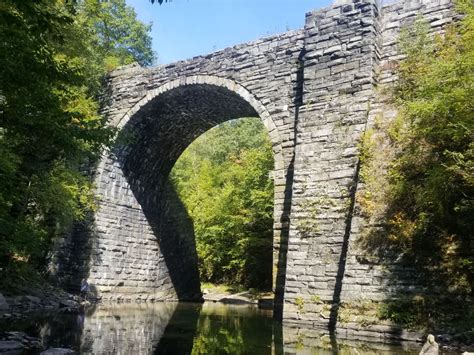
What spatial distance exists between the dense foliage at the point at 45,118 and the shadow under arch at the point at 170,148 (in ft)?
4.75

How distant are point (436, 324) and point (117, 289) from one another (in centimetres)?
1176

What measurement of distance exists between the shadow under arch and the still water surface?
467 cm

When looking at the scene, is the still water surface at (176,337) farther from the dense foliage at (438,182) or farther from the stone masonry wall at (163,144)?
the stone masonry wall at (163,144)

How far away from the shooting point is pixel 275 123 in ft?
42.6

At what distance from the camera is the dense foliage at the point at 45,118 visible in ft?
17.8

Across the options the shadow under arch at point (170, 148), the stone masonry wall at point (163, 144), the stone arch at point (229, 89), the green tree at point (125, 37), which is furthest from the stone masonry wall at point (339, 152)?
the green tree at point (125, 37)

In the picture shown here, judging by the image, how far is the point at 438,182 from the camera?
7.75 m

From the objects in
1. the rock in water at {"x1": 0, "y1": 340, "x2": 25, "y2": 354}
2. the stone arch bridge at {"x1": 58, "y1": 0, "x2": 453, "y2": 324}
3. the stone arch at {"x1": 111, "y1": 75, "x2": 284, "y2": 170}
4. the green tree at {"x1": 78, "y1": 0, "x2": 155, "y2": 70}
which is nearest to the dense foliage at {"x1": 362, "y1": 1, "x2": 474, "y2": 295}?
the stone arch bridge at {"x1": 58, "y1": 0, "x2": 453, "y2": 324}

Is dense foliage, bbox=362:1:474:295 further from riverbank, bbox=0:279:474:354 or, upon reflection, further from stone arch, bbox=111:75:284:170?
stone arch, bbox=111:75:284:170

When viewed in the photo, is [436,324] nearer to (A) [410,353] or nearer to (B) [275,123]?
(A) [410,353]

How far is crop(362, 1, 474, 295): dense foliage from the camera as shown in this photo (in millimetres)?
7480

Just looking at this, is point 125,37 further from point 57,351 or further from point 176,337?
point 57,351

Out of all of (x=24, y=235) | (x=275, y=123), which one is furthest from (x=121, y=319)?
(x=275, y=123)

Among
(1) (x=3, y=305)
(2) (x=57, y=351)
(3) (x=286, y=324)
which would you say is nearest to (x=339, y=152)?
(3) (x=286, y=324)
